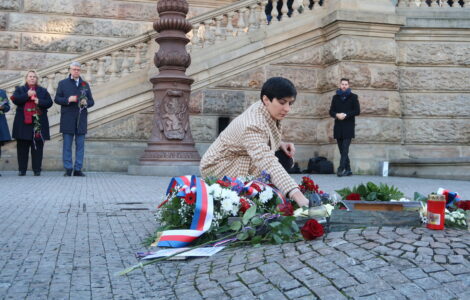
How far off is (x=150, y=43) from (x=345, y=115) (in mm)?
4716

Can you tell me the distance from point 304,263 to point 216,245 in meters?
0.90

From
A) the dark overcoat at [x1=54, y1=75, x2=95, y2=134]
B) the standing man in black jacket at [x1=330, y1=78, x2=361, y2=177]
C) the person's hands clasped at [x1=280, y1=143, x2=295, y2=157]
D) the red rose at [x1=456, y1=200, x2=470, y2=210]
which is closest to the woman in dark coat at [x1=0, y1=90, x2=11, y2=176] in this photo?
the dark overcoat at [x1=54, y1=75, x2=95, y2=134]

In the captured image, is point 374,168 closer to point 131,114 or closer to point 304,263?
point 131,114

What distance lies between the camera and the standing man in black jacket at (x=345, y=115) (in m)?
11.2

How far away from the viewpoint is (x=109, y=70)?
1245 centimetres

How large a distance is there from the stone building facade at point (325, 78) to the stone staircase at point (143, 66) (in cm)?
2

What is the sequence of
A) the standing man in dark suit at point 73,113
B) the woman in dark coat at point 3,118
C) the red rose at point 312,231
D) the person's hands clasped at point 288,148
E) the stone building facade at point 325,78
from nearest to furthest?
the red rose at point 312,231, the person's hands clasped at point 288,148, the woman in dark coat at point 3,118, the standing man in dark suit at point 73,113, the stone building facade at point 325,78

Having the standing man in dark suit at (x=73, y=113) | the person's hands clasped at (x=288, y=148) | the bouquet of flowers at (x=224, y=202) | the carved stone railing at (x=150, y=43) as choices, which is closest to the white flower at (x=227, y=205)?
the bouquet of flowers at (x=224, y=202)

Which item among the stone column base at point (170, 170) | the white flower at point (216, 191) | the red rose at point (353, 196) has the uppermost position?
the white flower at point (216, 191)

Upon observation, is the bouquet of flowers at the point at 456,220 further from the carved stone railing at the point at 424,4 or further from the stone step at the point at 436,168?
the carved stone railing at the point at 424,4

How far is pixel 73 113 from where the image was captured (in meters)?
10.5

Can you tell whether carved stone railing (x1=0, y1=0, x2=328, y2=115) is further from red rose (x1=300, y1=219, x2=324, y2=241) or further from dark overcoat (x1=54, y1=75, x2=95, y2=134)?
red rose (x1=300, y1=219, x2=324, y2=241)

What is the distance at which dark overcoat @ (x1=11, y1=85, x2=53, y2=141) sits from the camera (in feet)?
33.8

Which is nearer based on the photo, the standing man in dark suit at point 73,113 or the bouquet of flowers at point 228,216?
the bouquet of flowers at point 228,216
